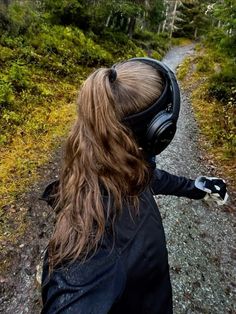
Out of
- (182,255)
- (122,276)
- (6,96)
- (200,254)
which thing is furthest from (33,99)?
(122,276)

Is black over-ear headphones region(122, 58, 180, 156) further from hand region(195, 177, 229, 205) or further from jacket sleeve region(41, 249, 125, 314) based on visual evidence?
hand region(195, 177, 229, 205)

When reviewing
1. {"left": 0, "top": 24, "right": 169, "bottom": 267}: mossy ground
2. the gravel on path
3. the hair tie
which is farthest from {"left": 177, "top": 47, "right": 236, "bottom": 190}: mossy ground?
the hair tie

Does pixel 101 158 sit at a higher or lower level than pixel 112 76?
lower

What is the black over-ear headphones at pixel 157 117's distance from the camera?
149 centimetres

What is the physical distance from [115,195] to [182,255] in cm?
369

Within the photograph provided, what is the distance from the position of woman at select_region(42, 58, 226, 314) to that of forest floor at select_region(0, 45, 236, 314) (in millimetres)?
2780

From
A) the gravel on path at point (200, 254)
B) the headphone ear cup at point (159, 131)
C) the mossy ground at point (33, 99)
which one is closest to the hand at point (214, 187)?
the headphone ear cup at point (159, 131)

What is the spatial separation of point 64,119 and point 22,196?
11.9ft

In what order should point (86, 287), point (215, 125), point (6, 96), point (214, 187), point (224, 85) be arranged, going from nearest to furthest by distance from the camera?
point (86, 287) < point (214, 187) < point (6, 96) < point (215, 125) < point (224, 85)

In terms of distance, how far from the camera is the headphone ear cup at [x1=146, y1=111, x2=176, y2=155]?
1.53 meters

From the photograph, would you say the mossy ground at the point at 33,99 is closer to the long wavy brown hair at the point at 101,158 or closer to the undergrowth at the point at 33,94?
the undergrowth at the point at 33,94

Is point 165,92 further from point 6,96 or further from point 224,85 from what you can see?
point 224,85

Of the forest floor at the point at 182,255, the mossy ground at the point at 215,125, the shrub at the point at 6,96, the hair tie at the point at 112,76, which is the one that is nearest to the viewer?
the hair tie at the point at 112,76

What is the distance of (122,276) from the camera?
1.31 meters
